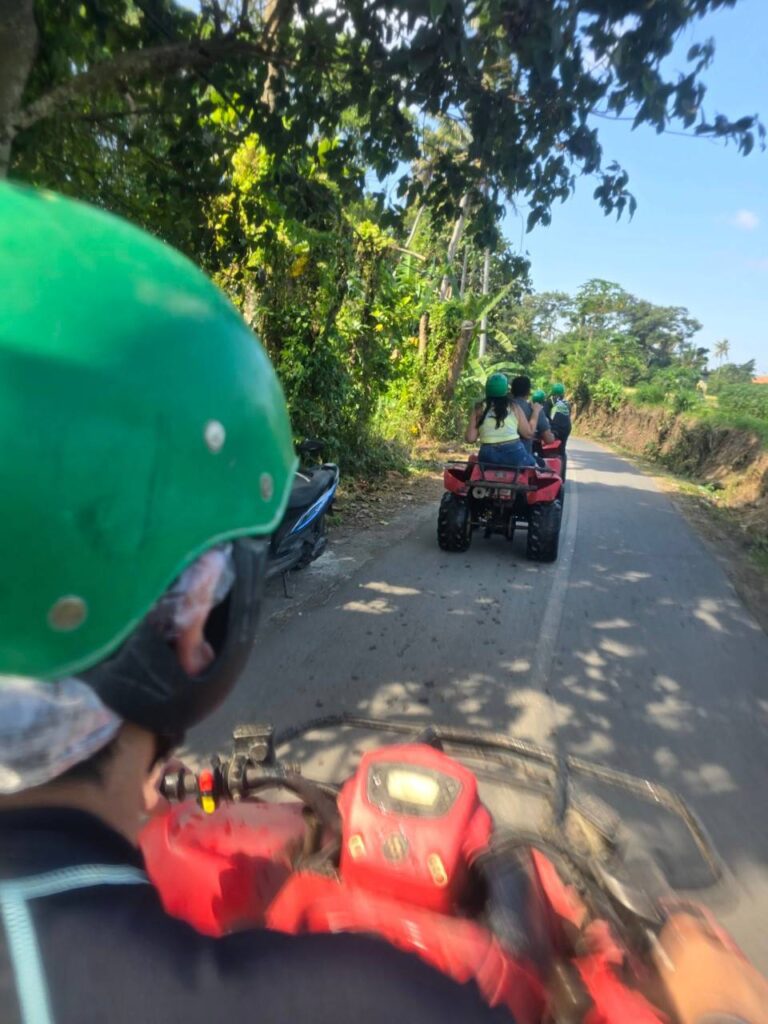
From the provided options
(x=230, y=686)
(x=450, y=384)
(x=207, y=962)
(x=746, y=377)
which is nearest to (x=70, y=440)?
(x=230, y=686)

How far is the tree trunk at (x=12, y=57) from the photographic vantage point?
3.46 metres

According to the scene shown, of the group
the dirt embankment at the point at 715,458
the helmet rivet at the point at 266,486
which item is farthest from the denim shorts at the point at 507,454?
the helmet rivet at the point at 266,486

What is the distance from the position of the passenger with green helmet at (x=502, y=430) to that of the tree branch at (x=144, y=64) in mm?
3947

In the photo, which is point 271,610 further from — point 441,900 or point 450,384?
point 450,384

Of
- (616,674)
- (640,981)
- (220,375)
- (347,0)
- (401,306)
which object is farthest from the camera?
(401,306)

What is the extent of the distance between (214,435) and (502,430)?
6.78m

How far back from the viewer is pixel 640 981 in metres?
1.31

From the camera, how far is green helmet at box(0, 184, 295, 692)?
0.74 metres

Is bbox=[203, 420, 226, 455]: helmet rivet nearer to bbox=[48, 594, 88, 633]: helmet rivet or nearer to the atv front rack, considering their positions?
bbox=[48, 594, 88, 633]: helmet rivet

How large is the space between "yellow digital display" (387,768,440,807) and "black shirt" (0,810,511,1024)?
710 mm

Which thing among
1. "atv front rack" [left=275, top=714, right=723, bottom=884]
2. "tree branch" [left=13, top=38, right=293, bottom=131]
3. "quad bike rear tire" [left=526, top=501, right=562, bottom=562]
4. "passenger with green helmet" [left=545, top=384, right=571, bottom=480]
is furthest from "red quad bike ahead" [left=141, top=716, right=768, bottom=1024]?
"passenger with green helmet" [left=545, top=384, right=571, bottom=480]

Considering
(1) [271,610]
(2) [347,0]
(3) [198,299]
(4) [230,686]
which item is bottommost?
(1) [271,610]

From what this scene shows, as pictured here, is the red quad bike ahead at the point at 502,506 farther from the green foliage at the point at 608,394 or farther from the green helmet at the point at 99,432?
the green foliage at the point at 608,394

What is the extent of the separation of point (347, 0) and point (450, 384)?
42.3 feet
